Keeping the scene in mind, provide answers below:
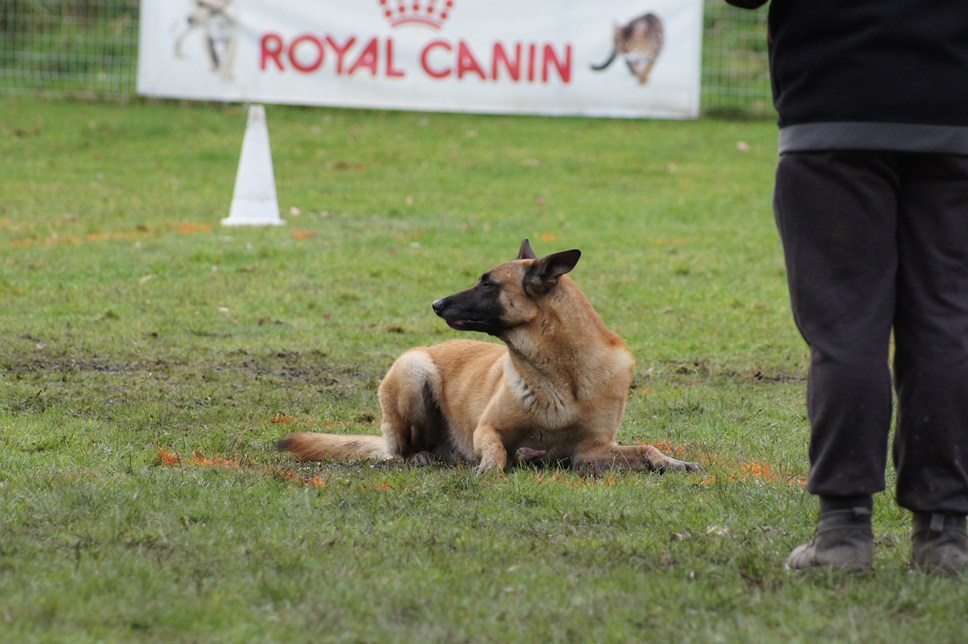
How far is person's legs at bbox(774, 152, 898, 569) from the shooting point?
11.9 feet

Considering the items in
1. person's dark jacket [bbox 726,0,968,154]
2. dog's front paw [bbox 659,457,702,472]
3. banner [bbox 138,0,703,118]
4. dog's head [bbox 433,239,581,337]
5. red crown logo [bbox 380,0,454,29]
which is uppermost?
red crown logo [bbox 380,0,454,29]

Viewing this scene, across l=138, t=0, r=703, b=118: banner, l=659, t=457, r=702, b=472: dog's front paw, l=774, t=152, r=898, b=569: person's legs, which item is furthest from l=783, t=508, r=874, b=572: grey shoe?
l=138, t=0, r=703, b=118: banner

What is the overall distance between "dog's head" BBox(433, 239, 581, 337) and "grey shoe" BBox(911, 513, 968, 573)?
2.45 m

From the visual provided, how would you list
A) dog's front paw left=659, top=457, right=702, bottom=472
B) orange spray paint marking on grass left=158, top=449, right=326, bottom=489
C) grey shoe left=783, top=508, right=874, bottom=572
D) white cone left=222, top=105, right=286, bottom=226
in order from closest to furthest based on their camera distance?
grey shoe left=783, top=508, right=874, bottom=572 < orange spray paint marking on grass left=158, top=449, right=326, bottom=489 < dog's front paw left=659, top=457, right=702, bottom=472 < white cone left=222, top=105, right=286, bottom=226

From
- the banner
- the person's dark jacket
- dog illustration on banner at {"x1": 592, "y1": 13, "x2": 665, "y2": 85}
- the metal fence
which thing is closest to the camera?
the person's dark jacket

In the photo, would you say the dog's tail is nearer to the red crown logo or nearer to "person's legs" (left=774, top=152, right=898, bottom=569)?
"person's legs" (left=774, top=152, right=898, bottom=569)

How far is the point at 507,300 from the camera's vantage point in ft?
19.5

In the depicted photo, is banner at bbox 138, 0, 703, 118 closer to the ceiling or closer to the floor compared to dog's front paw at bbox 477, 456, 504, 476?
closer to the ceiling

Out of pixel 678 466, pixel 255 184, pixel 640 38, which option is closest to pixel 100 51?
pixel 640 38

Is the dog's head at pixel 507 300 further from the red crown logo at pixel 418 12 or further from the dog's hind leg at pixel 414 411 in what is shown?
the red crown logo at pixel 418 12

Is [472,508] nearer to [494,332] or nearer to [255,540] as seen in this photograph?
[255,540]

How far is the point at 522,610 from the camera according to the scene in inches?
134

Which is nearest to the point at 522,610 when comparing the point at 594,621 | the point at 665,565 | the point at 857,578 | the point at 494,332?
the point at 594,621

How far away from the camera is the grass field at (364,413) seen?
343 cm
